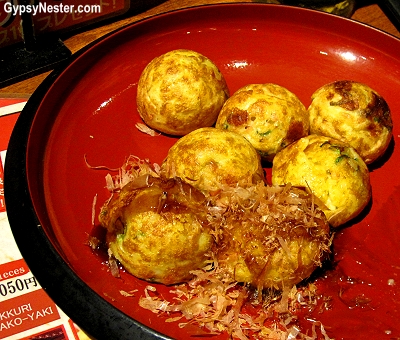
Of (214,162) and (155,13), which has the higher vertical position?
(155,13)

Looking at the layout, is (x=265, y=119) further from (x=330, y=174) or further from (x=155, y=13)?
(x=155, y=13)

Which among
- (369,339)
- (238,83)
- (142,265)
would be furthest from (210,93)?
(369,339)

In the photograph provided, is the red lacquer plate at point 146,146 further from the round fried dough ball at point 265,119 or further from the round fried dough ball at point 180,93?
the round fried dough ball at point 265,119

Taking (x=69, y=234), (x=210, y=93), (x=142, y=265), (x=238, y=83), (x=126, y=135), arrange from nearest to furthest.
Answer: (x=142, y=265)
(x=69, y=234)
(x=210, y=93)
(x=126, y=135)
(x=238, y=83)

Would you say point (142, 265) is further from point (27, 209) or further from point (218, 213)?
point (27, 209)

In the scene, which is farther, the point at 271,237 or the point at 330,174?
the point at 330,174

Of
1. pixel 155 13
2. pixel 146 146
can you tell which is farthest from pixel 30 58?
pixel 146 146
